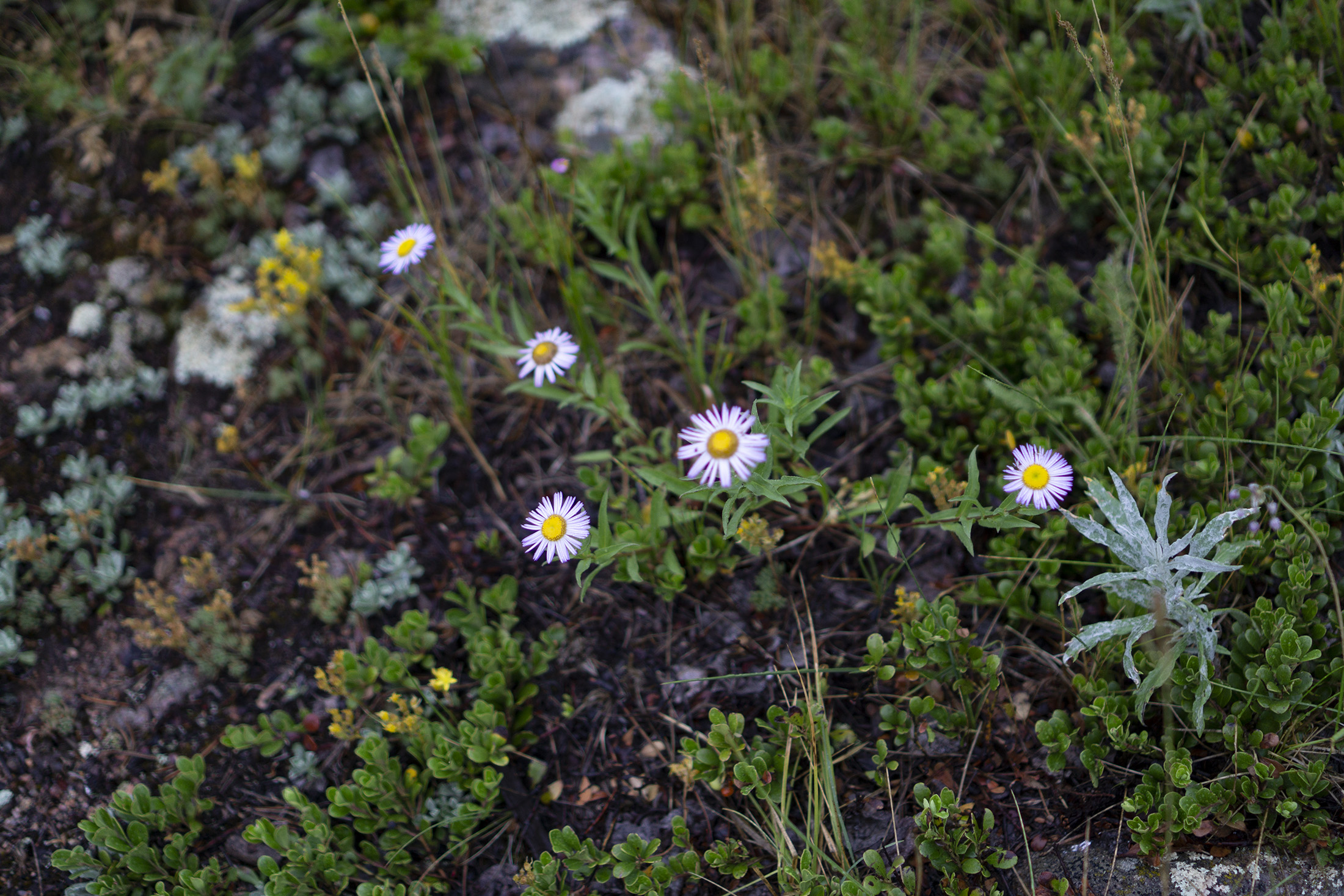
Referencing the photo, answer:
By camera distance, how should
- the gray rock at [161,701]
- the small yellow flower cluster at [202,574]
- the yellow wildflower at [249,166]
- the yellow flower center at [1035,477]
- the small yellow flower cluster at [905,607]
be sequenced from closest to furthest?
1. the yellow flower center at [1035,477]
2. the small yellow flower cluster at [905,607]
3. the gray rock at [161,701]
4. the small yellow flower cluster at [202,574]
5. the yellow wildflower at [249,166]

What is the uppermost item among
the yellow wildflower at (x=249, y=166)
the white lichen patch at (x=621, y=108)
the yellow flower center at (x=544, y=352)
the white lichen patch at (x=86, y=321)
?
the yellow wildflower at (x=249, y=166)

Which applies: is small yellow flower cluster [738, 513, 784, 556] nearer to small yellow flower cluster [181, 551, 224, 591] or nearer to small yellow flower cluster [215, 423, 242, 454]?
small yellow flower cluster [181, 551, 224, 591]

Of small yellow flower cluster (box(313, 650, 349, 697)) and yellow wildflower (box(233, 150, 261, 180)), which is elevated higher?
yellow wildflower (box(233, 150, 261, 180))

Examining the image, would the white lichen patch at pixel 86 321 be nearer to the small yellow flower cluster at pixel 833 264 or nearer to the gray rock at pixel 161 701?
the gray rock at pixel 161 701

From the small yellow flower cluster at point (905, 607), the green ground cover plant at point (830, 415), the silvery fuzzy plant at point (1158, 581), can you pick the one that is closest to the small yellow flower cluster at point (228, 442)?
the green ground cover plant at point (830, 415)

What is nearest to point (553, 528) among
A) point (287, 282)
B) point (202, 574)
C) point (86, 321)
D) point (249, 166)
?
point (202, 574)

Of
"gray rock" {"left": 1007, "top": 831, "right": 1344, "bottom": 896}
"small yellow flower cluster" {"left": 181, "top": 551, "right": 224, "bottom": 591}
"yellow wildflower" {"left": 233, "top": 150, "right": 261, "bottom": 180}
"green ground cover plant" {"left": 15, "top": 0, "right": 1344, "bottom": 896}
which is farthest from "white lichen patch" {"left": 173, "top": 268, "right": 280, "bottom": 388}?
"gray rock" {"left": 1007, "top": 831, "right": 1344, "bottom": 896}

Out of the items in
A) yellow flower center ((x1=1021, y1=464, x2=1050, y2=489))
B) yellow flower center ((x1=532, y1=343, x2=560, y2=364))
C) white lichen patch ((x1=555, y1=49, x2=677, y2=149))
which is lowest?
yellow flower center ((x1=1021, y1=464, x2=1050, y2=489))
